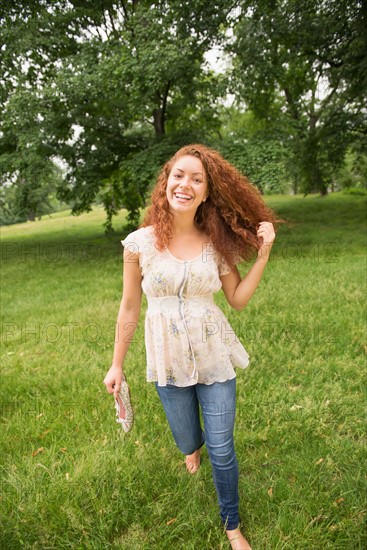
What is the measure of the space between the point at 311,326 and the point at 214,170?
3262 mm

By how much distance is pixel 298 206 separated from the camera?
20594 millimetres

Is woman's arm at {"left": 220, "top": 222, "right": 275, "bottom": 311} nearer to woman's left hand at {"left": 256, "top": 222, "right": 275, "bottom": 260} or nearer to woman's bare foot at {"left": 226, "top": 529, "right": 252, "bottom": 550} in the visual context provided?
woman's left hand at {"left": 256, "top": 222, "right": 275, "bottom": 260}

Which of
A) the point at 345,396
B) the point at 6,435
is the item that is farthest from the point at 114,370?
the point at 345,396

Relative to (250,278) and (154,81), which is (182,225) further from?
(154,81)

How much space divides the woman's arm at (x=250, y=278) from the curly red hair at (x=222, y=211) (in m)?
0.09

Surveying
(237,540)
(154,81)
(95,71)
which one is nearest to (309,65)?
(154,81)

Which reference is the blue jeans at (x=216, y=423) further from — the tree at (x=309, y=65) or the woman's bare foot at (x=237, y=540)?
the tree at (x=309, y=65)

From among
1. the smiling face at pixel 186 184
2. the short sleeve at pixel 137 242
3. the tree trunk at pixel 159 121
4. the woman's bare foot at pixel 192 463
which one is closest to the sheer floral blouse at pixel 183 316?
the short sleeve at pixel 137 242

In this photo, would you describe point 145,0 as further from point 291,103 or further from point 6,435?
point 6,435

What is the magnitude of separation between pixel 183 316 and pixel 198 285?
19cm

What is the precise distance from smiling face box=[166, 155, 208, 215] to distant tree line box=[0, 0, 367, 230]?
25.0ft

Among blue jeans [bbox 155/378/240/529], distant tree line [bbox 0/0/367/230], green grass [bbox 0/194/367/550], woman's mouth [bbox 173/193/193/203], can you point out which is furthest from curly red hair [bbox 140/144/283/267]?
distant tree line [bbox 0/0/367/230]

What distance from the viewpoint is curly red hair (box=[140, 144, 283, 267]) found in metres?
2.22

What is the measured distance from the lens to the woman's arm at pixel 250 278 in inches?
85.3
